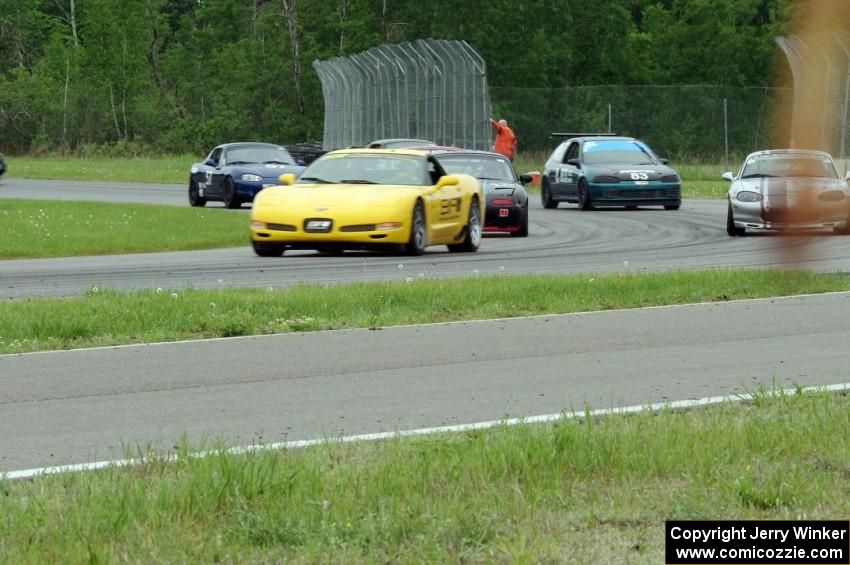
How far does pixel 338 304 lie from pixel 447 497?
7630 millimetres

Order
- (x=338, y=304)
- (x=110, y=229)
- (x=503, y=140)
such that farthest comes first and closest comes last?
(x=503, y=140) < (x=110, y=229) < (x=338, y=304)

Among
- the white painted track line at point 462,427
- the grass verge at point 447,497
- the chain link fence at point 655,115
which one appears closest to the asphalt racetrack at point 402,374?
the white painted track line at point 462,427

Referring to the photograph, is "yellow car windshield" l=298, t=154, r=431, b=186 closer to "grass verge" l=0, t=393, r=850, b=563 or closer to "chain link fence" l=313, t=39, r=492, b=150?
"grass verge" l=0, t=393, r=850, b=563

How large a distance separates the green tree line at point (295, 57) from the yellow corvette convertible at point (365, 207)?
146 ft

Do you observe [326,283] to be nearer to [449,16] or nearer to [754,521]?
[754,521]

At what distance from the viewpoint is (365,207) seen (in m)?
20.0

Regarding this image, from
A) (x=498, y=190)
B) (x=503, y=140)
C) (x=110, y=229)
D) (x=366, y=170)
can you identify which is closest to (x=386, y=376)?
(x=366, y=170)

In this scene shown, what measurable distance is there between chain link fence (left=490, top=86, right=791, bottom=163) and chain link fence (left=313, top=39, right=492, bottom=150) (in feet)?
14.0

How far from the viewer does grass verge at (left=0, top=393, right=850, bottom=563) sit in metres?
5.17

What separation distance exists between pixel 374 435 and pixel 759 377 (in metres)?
2.88

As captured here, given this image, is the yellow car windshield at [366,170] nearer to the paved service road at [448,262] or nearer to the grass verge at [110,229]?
the paved service road at [448,262]

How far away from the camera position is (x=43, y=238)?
2456cm

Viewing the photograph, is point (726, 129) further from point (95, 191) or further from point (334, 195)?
point (334, 195)

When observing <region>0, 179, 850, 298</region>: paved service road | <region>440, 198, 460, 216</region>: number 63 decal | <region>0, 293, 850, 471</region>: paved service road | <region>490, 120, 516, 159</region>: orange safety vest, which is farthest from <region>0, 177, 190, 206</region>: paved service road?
<region>0, 293, 850, 471</region>: paved service road
